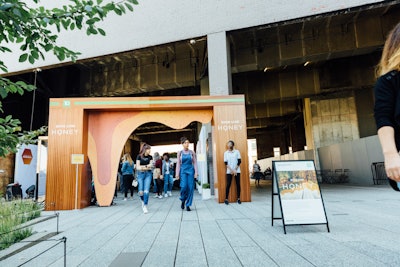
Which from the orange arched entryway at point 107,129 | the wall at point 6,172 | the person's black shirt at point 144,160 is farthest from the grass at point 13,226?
the wall at point 6,172

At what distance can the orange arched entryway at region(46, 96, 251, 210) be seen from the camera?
26.9 ft

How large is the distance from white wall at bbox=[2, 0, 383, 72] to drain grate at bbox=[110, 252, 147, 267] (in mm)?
8955

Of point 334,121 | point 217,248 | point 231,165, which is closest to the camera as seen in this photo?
point 217,248

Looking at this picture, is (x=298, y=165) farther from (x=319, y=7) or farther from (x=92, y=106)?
(x=319, y=7)

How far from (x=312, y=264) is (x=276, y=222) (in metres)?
2.27

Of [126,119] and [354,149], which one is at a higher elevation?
[126,119]

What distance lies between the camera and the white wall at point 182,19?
32.4 feet

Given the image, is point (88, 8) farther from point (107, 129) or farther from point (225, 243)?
point (107, 129)

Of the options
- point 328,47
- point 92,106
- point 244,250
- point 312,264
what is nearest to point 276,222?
point 244,250

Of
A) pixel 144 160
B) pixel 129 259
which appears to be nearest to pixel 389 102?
pixel 129 259

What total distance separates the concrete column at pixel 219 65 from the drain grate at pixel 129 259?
24.0 feet

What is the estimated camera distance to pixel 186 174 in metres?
6.80

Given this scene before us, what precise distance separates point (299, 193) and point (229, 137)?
14.3 feet

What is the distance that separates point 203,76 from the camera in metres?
15.1
